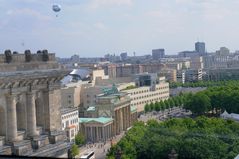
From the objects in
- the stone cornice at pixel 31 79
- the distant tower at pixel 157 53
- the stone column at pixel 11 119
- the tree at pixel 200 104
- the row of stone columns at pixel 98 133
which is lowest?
the row of stone columns at pixel 98 133

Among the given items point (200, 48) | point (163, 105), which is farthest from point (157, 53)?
point (163, 105)

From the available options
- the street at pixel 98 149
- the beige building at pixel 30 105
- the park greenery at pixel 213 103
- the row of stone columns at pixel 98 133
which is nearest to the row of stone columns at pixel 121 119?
the row of stone columns at pixel 98 133

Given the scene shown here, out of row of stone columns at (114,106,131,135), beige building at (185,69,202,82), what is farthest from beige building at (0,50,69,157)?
beige building at (185,69,202,82)

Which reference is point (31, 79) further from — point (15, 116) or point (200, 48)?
point (200, 48)

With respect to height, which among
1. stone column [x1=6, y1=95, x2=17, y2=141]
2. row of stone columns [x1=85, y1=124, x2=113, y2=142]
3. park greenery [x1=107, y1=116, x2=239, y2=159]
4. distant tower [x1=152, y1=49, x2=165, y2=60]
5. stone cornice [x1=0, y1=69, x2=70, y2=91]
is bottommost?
Result: row of stone columns [x1=85, y1=124, x2=113, y2=142]

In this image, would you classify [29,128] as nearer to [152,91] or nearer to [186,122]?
[186,122]

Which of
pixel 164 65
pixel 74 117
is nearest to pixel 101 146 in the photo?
pixel 74 117

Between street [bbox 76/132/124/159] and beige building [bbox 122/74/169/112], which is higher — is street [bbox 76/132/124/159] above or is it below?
below

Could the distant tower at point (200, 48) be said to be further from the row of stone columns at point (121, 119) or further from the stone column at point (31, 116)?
the stone column at point (31, 116)

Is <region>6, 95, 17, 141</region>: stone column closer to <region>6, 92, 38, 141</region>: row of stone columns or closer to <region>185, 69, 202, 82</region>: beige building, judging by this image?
<region>6, 92, 38, 141</region>: row of stone columns
